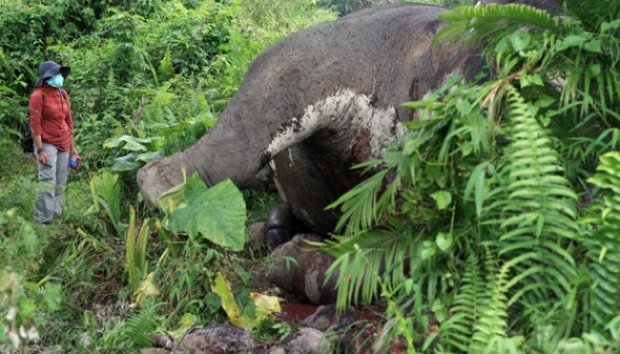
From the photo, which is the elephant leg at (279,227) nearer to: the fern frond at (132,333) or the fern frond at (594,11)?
the fern frond at (132,333)

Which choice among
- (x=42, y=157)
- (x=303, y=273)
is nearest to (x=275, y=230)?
(x=303, y=273)

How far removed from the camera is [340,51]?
4.72 meters

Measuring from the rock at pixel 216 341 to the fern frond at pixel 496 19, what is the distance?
145 centimetres

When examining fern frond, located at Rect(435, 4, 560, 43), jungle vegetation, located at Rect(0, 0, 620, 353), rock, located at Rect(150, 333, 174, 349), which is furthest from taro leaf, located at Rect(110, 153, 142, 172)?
fern frond, located at Rect(435, 4, 560, 43)

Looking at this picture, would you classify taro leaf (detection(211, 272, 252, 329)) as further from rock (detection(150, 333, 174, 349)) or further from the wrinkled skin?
the wrinkled skin

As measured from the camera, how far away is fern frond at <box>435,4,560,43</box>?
334cm

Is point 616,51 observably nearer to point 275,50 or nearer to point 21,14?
point 275,50

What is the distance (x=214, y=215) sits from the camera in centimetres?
457

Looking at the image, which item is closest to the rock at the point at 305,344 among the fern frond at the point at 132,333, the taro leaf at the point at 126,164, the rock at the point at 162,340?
the rock at the point at 162,340

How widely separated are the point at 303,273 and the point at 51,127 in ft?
9.14

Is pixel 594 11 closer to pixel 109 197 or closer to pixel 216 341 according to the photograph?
pixel 216 341

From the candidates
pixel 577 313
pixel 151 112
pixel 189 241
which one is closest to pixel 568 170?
pixel 577 313

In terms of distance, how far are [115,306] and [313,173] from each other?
1.23m

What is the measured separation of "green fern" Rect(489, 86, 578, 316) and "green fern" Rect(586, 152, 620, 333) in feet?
0.25
